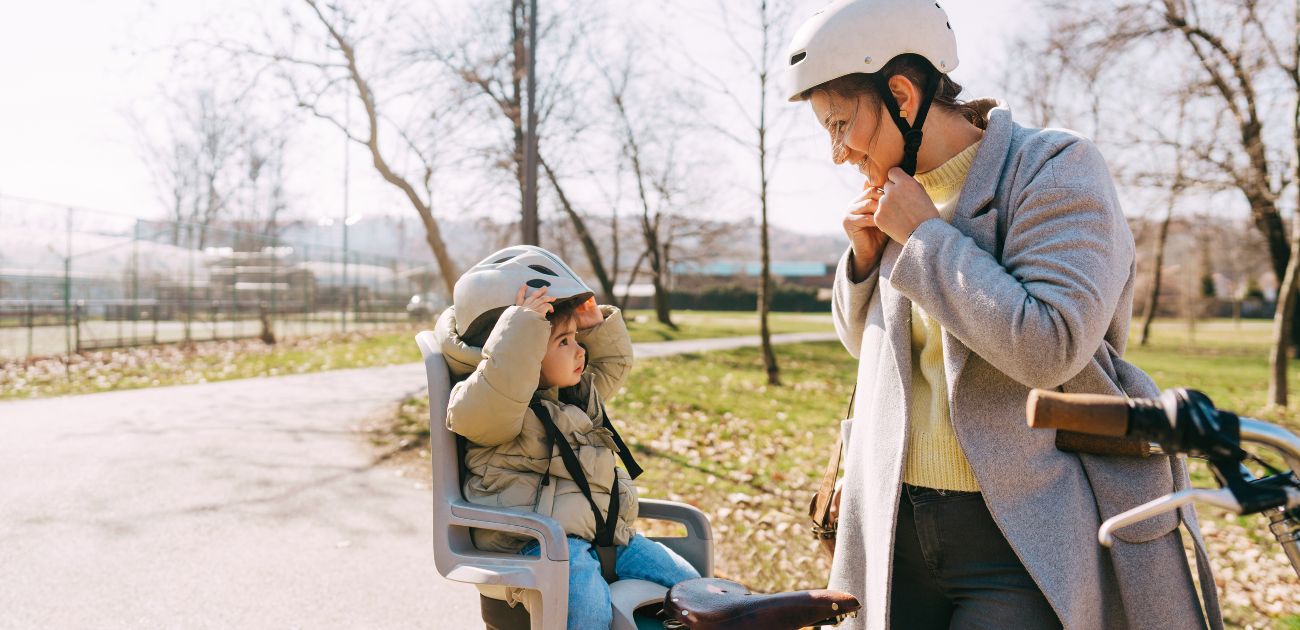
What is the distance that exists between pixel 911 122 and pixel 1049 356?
0.62m

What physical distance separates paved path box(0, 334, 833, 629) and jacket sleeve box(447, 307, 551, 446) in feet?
7.13

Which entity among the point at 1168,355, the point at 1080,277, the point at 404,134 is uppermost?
the point at 404,134

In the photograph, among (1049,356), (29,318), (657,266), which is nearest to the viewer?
(1049,356)

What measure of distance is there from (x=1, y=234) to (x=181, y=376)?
23.8ft

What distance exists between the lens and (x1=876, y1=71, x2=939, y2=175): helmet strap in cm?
189

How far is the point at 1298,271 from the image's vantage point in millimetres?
12555

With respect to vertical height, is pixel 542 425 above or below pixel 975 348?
below

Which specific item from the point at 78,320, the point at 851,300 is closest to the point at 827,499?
the point at 851,300

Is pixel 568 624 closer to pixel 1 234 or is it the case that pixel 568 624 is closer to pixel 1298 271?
pixel 1298 271

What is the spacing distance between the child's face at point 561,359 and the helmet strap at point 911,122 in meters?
1.33

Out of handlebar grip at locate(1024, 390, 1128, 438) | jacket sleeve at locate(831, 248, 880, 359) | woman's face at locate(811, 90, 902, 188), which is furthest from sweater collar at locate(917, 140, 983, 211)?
handlebar grip at locate(1024, 390, 1128, 438)

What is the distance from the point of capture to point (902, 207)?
1794 millimetres

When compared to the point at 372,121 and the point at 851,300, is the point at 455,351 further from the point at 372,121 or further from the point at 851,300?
the point at 372,121

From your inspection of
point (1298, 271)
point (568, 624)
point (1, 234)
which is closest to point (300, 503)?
point (568, 624)
